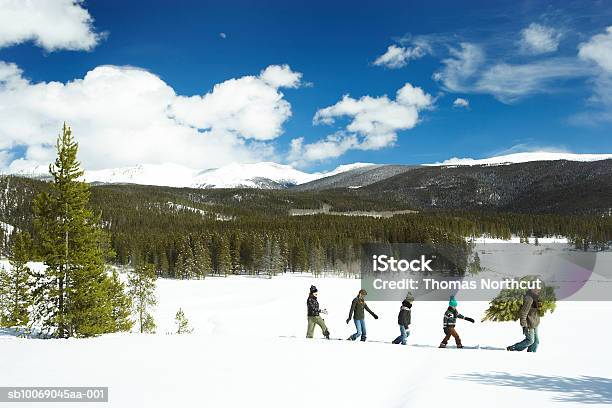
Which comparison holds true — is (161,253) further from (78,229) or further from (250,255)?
(78,229)

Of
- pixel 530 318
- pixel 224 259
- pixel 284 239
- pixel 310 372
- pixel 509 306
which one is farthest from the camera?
pixel 284 239

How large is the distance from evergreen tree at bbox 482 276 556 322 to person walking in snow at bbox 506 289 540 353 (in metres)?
10.0

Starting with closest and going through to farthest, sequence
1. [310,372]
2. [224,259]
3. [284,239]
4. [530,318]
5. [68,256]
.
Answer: [310,372] < [530,318] < [68,256] < [224,259] < [284,239]

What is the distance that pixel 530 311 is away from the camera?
14992 millimetres

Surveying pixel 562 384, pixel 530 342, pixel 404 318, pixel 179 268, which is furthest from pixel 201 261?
pixel 562 384

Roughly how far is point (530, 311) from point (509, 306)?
10.6m

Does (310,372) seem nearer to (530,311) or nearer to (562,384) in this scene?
(562,384)

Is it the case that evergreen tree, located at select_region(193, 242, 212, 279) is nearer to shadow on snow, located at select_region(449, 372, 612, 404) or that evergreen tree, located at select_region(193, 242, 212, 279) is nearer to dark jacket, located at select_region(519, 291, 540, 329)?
dark jacket, located at select_region(519, 291, 540, 329)

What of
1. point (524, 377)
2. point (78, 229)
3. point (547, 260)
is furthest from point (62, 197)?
point (547, 260)

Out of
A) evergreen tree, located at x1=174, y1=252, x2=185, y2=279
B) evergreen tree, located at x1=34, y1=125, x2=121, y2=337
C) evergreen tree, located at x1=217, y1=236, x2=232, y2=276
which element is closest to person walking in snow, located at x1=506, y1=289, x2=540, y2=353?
evergreen tree, located at x1=34, y1=125, x2=121, y2=337

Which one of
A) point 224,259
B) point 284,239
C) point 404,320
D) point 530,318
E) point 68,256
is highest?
point 284,239

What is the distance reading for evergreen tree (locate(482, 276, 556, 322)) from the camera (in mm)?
24766

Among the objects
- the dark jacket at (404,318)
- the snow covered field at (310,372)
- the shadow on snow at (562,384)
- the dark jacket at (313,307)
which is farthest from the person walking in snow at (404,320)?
the shadow on snow at (562,384)

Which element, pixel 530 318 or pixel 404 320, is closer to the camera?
pixel 530 318
